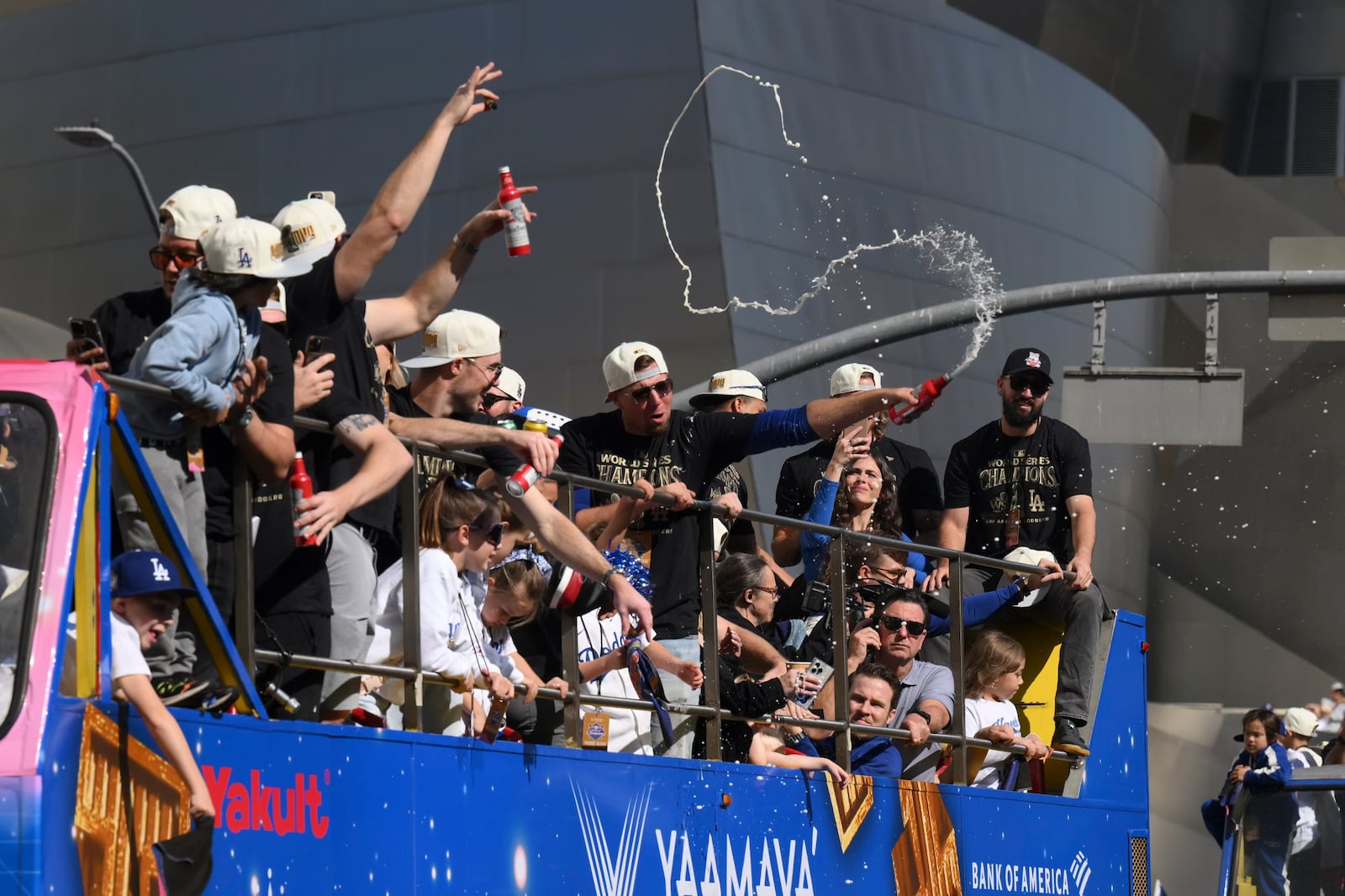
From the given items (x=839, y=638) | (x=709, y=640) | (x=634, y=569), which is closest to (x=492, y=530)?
(x=634, y=569)

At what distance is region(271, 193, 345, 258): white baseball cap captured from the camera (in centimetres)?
533

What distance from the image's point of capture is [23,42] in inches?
1008

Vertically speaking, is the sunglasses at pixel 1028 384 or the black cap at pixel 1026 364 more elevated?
the black cap at pixel 1026 364

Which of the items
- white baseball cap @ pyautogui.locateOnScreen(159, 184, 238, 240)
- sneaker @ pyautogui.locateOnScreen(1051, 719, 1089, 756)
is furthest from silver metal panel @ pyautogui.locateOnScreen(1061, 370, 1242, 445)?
white baseball cap @ pyautogui.locateOnScreen(159, 184, 238, 240)

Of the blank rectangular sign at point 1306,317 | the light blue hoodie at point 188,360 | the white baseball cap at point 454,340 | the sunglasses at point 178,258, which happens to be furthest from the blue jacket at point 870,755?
the blank rectangular sign at point 1306,317

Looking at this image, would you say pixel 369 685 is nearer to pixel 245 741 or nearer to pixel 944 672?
pixel 245 741

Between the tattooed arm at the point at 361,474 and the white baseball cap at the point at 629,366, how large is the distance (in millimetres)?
1939

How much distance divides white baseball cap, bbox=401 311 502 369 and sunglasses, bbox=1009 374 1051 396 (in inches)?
143

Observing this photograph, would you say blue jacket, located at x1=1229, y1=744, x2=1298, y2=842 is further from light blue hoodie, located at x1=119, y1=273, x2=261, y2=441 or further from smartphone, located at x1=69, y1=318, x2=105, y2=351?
smartphone, located at x1=69, y1=318, x2=105, y2=351

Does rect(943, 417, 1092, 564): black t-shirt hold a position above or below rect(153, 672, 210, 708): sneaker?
above

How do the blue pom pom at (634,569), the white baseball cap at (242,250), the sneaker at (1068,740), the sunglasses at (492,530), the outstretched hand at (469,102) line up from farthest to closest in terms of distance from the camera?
the sneaker at (1068,740)
the outstretched hand at (469,102)
the blue pom pom at (634,569)
the sunglasses at (492,530)
the white baseball cap at (242,250)

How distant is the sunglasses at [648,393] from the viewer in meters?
7.41

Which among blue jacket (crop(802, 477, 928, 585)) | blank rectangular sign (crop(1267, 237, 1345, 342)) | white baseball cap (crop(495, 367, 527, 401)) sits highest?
blank rectangular sign (crop(1267, 237, 1345, 342))

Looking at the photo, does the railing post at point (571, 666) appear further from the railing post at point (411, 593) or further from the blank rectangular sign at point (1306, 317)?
the blank rectangular sign at point (1306, 317)
